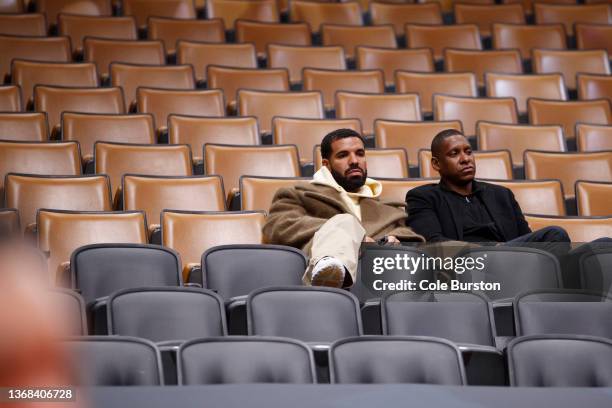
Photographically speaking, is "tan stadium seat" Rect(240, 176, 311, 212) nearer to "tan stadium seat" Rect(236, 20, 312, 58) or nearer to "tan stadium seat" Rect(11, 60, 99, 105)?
"tan stadium seat" Rect(11, 60, 99, 105)

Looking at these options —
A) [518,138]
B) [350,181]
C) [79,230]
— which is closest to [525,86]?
[518,138]

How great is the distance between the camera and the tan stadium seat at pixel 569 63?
1.68 metres

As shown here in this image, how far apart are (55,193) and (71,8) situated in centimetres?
71

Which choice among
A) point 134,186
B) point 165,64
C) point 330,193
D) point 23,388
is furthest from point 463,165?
point 23,388

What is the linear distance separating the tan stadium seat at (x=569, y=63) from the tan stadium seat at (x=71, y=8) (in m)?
0.77

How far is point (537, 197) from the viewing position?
1.17 meters

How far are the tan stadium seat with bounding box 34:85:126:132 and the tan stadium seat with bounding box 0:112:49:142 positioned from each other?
0.07 metres

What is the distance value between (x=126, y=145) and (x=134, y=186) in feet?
0.38

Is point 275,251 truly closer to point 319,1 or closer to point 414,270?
point 414,270

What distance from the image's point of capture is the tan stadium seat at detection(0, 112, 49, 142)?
125 centimetres

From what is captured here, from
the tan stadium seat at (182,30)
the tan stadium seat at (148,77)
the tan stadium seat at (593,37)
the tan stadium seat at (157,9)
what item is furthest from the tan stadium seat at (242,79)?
the tan stadium seat at (593,37)

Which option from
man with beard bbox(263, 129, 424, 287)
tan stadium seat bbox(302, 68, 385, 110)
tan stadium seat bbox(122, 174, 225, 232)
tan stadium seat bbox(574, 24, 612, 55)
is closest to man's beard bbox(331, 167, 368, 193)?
man with beard bbox(263, 129, 424, 287)

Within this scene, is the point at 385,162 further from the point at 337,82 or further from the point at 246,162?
the point at 337,82

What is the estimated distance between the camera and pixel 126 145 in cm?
120
